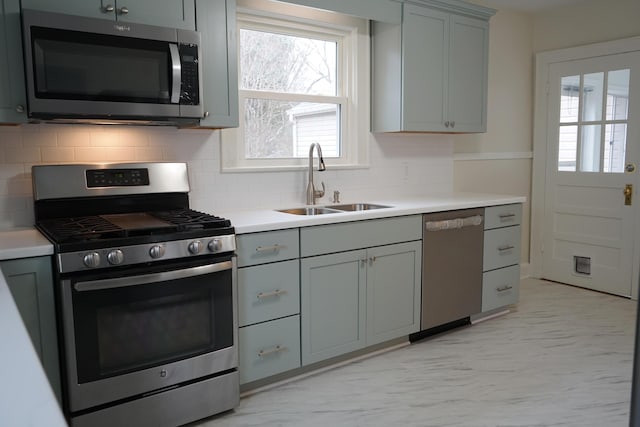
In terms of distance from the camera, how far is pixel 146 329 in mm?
2205

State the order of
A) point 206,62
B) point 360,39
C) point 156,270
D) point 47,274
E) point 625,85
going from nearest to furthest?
point 47,274 → point 156,270 → point 206,62 → point 360,39 → point 625,85

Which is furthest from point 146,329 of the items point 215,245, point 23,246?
point 23,246

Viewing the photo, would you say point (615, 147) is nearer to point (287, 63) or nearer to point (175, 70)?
point (287, 63)

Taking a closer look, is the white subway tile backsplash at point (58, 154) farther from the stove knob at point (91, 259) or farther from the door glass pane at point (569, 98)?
the door glass pane at point (569, 98)

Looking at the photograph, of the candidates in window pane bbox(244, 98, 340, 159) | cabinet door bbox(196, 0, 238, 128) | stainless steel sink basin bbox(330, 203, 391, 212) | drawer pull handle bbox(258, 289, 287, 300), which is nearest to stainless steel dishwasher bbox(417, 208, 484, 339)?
stainless steel sink basin bbox(330, 203, 391, 212)

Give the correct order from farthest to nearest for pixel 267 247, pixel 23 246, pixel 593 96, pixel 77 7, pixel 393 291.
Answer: pixel 593 96
pixel 393 291
pixel 267 247
pixel 77 7
pixel 23 246

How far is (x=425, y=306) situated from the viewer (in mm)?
3334

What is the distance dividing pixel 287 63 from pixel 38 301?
6.84ft

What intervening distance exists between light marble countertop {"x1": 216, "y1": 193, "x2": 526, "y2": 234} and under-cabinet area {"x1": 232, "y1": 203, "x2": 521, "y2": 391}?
3 cm

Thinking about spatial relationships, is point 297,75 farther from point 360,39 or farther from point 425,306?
point 425,306

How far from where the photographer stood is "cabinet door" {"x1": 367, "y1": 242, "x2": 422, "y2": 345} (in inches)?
120

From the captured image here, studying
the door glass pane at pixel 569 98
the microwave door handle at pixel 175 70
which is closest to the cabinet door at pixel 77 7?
the microwave door handle at pixel 175 70

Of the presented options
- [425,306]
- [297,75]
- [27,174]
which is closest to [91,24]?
[27,174]

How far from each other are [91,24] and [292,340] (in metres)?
1.76
